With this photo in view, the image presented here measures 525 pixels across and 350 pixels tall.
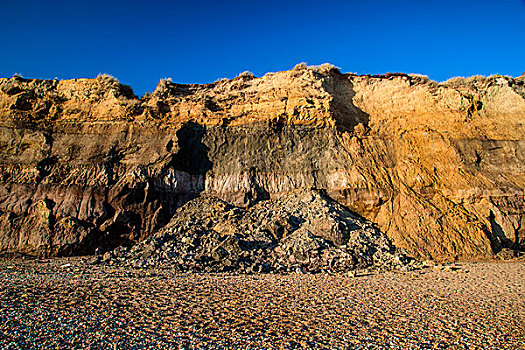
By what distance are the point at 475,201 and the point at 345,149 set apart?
7401mm

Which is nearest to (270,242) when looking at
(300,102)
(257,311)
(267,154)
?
(257,311)

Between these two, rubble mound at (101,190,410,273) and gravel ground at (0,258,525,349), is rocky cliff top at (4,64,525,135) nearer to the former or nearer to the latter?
rubble mound at (101,190,410,273)

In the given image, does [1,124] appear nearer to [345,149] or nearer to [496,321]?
[345,149]

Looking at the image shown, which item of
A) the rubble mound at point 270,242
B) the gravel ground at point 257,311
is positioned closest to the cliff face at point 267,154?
the rubble mound at point 270,242

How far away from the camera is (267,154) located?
1902 centimetres

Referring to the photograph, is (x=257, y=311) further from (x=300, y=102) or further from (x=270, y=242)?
(x=300, y=102)

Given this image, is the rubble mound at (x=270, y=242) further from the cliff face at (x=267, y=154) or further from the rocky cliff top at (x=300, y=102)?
the rocky cliff top at (x=300, y=102)

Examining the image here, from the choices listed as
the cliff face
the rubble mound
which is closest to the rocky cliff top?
the cliff face

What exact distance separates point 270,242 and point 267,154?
737cm

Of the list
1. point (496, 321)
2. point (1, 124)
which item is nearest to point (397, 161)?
point (496, 321)

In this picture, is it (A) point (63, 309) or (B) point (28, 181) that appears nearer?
(A) point (63, 309)

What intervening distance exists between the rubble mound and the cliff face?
5.13 ft

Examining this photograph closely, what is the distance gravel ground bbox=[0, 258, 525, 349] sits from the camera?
4867 millimetres

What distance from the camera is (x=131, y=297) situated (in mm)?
7066
